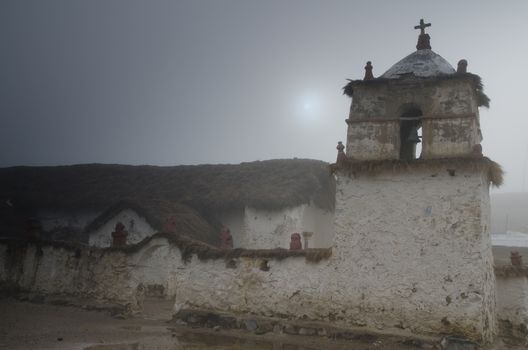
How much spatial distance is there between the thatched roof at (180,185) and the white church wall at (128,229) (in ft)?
2.34

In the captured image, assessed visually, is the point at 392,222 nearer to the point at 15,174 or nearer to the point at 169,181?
the point at 169,181

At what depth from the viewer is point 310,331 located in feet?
34.6

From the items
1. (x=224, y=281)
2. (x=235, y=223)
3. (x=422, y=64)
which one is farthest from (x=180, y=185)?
(x=422, y=64)

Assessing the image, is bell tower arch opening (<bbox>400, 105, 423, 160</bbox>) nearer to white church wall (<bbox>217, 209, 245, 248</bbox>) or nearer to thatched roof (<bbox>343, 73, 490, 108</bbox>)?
thatched roof (<bbox>343, 73, 490, 108</bbox>)

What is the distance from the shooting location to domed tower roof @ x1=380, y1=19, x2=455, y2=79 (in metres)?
11.1

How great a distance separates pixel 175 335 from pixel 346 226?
4.48 metres

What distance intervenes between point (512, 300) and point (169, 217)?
37.9ft

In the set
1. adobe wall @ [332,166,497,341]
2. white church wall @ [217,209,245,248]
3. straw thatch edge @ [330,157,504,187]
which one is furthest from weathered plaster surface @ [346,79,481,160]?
white church wall @ [217,209,245,248]

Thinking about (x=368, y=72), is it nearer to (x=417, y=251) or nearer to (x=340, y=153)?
(x=340, y=153)

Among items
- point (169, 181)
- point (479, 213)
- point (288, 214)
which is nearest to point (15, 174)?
point (169, 181)

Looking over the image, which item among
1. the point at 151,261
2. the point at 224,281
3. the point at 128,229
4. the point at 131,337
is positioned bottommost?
the point at 131,337

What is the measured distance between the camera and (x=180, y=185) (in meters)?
23.2

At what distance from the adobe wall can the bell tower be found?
0.02m

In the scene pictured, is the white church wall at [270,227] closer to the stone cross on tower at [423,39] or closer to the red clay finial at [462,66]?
the stone cross on tower at [423,39]
